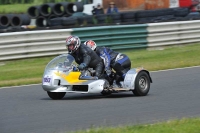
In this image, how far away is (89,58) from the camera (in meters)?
10.4

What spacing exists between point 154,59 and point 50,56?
3.20 meters

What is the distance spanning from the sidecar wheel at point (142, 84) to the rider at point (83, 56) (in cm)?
68

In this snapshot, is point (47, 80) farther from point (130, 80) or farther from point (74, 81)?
point (130, 80)

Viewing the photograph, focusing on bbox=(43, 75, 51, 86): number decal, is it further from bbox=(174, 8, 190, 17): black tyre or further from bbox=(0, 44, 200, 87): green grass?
bbox=(174, 8, 190, 17): black tyre

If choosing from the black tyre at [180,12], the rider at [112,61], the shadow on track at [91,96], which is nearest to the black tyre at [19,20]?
the black tyre at [180,12]

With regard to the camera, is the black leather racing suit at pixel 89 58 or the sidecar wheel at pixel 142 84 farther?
the sidecar wheel at pixel 142 84

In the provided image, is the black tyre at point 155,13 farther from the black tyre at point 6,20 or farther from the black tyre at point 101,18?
the black tyre at point 6,20

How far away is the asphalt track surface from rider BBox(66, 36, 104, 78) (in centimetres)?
59

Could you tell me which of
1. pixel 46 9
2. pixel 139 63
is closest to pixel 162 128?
pixel 139 63

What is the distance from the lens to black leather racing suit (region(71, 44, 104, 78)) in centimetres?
1038

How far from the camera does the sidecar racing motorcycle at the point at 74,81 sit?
1019 cm

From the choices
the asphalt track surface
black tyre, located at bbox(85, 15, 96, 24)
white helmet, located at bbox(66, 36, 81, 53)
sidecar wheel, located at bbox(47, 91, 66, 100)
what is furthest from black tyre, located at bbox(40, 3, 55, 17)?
white helmet, located at bbox(66, 36, 81, 53)

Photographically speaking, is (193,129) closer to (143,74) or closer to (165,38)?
(143,74)

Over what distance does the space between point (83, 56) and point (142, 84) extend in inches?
49.3
